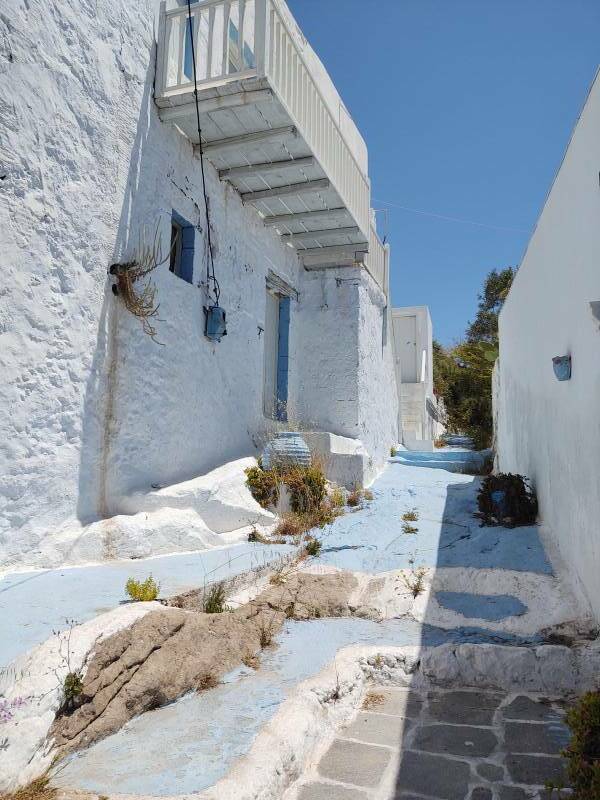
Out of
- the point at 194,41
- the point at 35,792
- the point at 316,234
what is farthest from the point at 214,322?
the point at 35,792

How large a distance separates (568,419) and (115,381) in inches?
160

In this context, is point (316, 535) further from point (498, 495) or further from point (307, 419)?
point (307, 419)

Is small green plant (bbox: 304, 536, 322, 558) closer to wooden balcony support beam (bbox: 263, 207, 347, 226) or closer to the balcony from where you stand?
the balcony

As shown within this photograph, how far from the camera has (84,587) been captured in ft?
13.9

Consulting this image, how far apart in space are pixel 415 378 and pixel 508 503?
1208cm

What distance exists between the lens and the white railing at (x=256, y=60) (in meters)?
6.25

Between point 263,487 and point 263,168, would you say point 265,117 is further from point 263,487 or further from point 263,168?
point 263,487

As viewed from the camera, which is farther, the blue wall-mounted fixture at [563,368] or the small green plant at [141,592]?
the blue wall-mounted fixture at [563,368]

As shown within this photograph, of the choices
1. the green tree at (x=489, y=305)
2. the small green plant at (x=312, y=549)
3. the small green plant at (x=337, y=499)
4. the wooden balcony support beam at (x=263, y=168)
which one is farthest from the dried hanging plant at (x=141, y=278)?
the green tree at (x=489, y=305)

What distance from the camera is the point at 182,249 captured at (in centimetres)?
723

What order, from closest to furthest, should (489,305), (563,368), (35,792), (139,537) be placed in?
(35,792) < (563,368) < (139,537) < (489,305)

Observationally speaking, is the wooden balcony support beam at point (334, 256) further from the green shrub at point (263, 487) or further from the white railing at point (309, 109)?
the green shrub at point (263, 487)

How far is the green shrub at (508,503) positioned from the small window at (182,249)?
439cm

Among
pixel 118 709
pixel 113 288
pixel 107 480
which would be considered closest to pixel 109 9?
pixel 113 288
